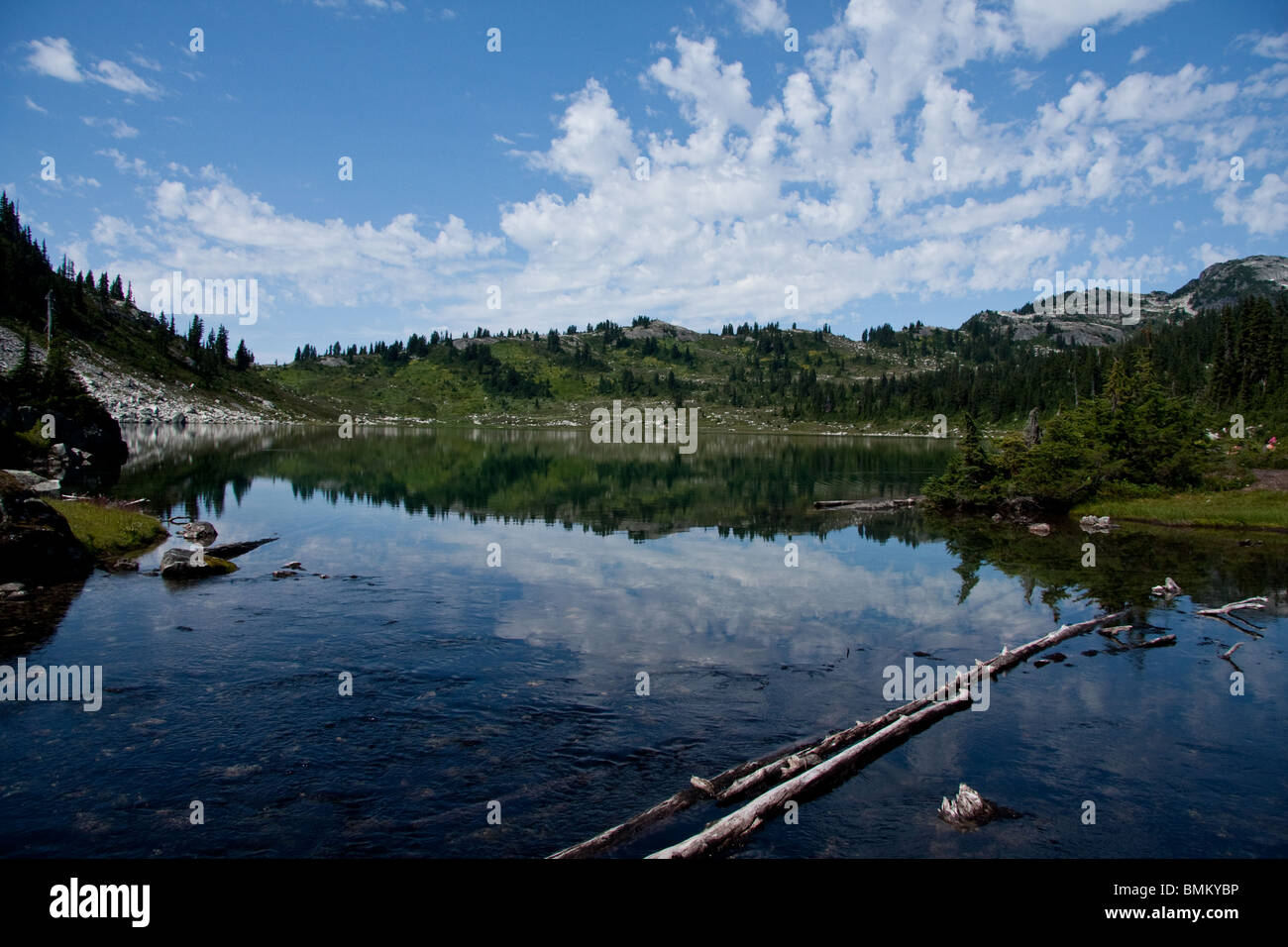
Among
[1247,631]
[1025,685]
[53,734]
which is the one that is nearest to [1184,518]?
[1247,631]

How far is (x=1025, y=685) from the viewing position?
2186cm

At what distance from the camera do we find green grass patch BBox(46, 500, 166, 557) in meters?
35.0

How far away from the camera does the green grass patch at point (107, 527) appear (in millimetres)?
34969

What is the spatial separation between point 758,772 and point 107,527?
124 feet

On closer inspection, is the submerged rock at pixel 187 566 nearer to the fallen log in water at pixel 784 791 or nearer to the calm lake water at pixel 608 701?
the calm lake water at pixel 608 701

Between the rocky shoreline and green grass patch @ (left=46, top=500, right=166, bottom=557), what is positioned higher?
the rocky shoreline

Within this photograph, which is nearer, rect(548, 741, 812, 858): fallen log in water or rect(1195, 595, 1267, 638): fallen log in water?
rect(548, 741, 812, 858): fallen log in water

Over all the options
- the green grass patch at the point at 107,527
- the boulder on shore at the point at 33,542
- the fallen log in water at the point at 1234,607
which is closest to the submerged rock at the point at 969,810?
the fallen log in water at the point at 1234,607

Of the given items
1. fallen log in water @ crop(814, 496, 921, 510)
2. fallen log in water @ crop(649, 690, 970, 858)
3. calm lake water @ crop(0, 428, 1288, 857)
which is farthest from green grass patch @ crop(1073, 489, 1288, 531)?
fallen log in water @ crop(649, 690, 970, 858)

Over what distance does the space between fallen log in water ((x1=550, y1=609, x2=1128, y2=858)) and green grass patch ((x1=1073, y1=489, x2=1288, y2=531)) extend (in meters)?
41.6

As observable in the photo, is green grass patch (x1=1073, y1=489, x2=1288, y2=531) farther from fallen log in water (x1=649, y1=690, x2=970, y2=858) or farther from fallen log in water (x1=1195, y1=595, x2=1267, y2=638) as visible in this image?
fallen log in water (x1=649, y1=690, x2=970, y2=858)
